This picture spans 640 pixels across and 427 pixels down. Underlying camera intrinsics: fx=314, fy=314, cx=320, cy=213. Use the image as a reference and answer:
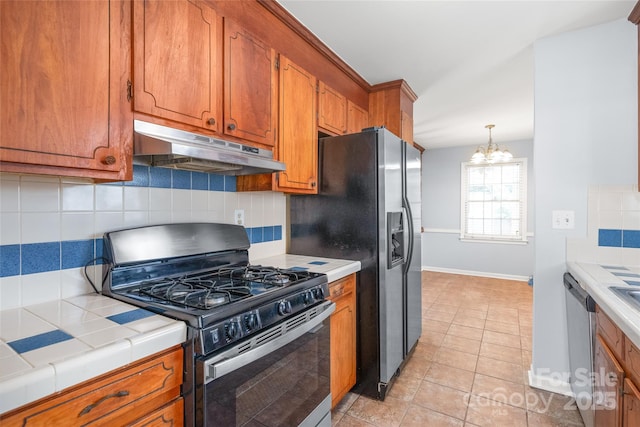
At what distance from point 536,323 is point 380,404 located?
1227 millimetres

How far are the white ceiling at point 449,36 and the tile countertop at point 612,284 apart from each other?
1.53m

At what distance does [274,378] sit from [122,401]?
1.83 feet

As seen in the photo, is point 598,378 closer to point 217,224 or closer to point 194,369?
point 194,369

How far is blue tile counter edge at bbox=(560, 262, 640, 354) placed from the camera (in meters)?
1.02

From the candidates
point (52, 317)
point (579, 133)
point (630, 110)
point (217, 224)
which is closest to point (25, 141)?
point (52, 317)

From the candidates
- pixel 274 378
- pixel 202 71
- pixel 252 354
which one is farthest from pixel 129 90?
pixel 274 378

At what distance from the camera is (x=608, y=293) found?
1.33 metres

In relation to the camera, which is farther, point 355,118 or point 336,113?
point 355,118

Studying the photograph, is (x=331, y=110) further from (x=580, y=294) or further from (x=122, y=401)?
(x=122, y=401)

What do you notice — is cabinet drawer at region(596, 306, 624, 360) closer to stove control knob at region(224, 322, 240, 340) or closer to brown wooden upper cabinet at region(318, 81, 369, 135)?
stove control knob at region(224, 322, 240, 340)

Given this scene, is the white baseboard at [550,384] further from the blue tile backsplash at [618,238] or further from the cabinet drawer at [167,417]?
the cabinet drawer at [167,417]

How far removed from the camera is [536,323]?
2.20 metres

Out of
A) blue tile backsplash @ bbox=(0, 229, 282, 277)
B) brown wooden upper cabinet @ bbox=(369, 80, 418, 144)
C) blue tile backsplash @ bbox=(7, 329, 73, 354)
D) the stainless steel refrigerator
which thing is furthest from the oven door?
brown wooden upper cabinet @ bbox=(369, 80, 418, 144)

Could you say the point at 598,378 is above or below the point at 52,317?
below
